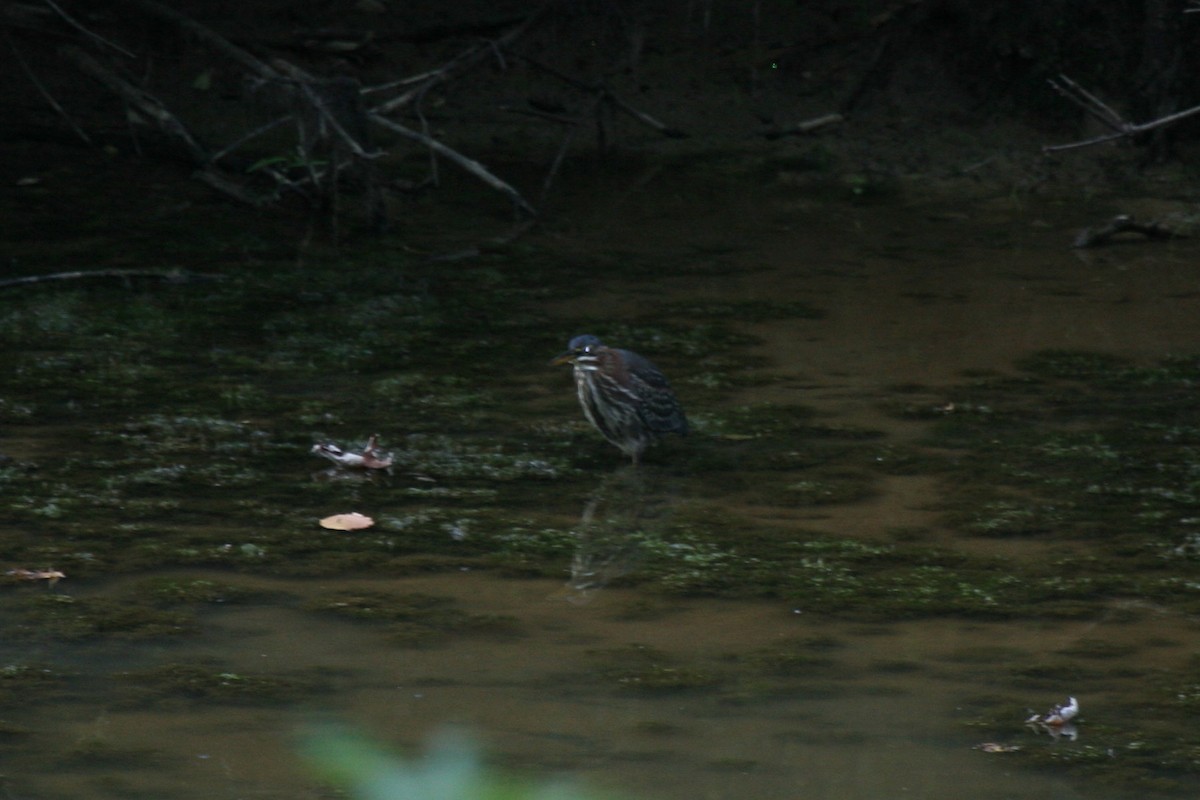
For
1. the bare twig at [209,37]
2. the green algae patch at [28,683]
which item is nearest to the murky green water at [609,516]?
the green algae patch at [28,683]

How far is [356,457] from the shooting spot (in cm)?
537

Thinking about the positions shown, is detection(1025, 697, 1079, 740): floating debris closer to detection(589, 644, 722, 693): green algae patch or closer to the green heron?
detection(589, 644, 722, 693): green algae patch

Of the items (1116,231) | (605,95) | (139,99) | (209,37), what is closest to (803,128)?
(605,95)

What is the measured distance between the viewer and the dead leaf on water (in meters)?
4.82

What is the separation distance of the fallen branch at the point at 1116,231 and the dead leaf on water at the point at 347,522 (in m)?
5.07

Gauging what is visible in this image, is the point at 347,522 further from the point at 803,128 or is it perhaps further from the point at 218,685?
the point at 803,128

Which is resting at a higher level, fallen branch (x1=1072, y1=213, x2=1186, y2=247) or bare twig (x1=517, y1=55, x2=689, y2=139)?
bare twig (x1=517, y1=55, x2=689, y2=139)

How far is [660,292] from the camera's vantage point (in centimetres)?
789

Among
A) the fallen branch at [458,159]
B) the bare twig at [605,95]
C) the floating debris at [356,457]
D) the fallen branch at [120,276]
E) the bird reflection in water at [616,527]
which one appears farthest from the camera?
the bare twig at [605,95]

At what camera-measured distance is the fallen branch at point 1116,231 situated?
8766 mm

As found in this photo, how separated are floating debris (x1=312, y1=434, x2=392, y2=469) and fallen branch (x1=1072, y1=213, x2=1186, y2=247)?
15.1 feet

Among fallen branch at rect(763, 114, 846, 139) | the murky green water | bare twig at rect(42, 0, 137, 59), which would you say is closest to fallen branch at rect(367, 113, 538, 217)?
the murky green water

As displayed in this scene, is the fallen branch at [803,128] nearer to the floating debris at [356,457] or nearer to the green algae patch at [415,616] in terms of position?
the floating debris at [356,457]

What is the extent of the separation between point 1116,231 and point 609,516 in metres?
4.64
